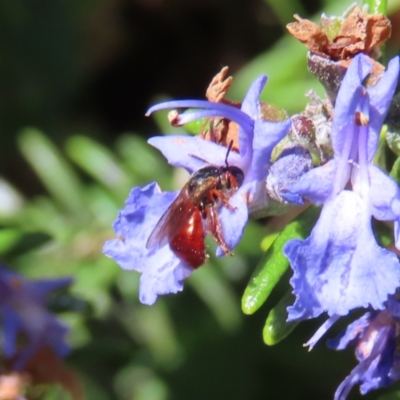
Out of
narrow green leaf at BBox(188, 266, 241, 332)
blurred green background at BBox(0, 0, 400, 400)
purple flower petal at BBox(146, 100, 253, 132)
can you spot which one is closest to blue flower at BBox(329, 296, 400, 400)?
purple flower petal at BBox(146, 100, 253, 132)

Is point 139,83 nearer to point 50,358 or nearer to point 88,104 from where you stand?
point 88,104

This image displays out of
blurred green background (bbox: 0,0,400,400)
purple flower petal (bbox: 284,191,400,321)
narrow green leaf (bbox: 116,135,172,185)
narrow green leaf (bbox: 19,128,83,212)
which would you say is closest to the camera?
purple flower petal (bbox: 284,191,400,321)

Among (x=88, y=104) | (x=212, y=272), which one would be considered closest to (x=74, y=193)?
(x=212, y=272)

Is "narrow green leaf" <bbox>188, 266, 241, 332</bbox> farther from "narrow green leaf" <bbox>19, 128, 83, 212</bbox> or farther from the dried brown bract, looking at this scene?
the dried brown bract

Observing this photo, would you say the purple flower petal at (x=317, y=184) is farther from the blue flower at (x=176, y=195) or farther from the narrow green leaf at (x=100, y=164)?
the narrow green leaf at (x=100, y=164)

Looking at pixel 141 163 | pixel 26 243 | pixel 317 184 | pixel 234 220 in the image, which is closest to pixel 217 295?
pixel 141 163

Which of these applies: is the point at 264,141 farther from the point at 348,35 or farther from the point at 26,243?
the point at 26,243
